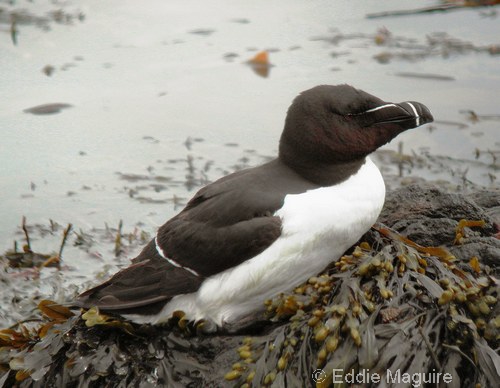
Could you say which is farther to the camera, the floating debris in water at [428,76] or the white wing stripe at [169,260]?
the floating debris in water at [428,76]

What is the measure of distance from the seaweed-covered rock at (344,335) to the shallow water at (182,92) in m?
1.57

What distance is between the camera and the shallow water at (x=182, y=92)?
7.00 m

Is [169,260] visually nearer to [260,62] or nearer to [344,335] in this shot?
[344,335]

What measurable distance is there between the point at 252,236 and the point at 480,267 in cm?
100

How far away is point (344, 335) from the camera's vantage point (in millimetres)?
3867

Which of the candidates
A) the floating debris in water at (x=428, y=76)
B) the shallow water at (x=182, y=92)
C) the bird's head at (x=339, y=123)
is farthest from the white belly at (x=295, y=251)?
the floating debris in water at (x=428, y=76)

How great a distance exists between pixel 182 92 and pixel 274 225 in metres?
4.43

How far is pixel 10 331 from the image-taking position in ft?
14.9

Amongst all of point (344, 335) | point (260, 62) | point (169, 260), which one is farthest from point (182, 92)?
point (344, 335)

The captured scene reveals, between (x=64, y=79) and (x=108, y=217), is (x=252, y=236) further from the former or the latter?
(x=64, y=79)

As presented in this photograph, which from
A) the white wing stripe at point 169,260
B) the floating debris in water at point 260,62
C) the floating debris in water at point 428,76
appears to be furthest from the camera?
the floating debris in water at point 260,62

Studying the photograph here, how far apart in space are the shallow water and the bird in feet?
5.20
